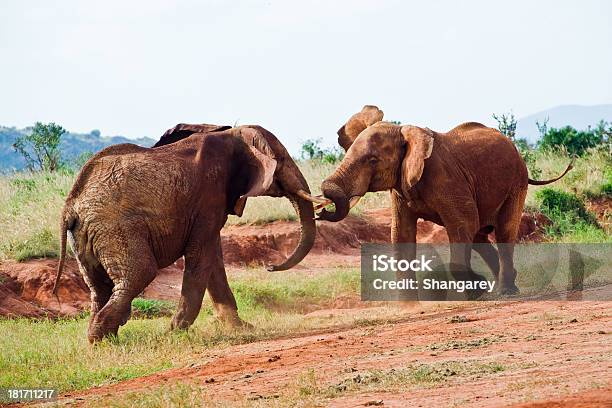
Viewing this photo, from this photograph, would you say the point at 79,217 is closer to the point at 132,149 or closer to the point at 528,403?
the point at 132,149

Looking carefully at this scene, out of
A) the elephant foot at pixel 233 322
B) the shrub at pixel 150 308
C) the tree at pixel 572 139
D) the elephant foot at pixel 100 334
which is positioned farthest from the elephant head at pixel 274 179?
the tree at pixel 572 139

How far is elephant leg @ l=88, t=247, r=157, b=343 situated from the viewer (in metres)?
11.5

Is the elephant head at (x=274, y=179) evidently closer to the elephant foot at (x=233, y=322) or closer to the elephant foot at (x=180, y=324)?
the elephant foot at (x=233, y=322)

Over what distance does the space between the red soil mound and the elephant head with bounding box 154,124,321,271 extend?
11.2 feet

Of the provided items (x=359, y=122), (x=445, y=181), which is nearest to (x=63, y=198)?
(x=359, y=122)

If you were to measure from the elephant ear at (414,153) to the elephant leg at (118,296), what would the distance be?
130 inches

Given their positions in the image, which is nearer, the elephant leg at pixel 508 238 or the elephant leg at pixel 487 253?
the elephant leg at pixel 508 238

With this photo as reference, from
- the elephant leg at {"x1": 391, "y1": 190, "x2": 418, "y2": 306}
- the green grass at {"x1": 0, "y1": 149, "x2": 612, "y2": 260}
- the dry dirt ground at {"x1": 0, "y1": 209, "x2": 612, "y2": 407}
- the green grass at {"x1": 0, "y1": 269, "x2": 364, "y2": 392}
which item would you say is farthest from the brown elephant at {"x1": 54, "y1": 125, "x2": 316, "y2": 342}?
the green grass at {"x1": 0, "y1": 149, "x2": 612, "y2": 260}

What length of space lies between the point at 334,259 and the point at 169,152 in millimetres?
6914

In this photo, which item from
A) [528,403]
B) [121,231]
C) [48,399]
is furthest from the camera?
[121,231]

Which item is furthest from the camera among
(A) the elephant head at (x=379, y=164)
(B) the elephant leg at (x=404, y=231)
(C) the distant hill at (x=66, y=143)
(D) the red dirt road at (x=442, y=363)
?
(C) the distant hill at (x=66, y=143)

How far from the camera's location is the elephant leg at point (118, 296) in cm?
1155

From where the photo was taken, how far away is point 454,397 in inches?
297

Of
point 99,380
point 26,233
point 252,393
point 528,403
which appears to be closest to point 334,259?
point 26,233
